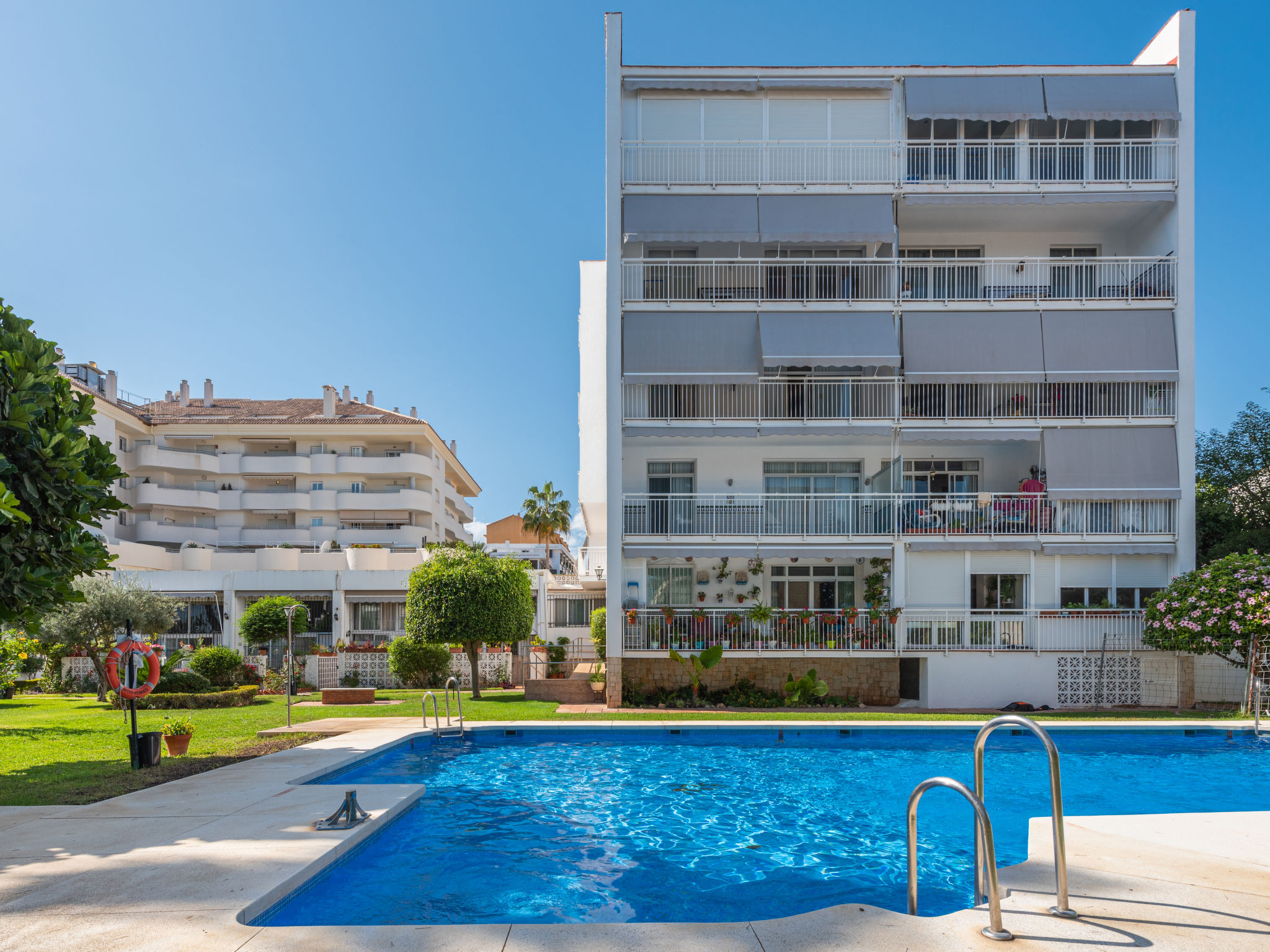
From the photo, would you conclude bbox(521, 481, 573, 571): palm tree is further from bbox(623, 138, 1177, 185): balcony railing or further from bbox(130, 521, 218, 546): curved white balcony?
bbox(623, 138, 1177, 185): balcony railing

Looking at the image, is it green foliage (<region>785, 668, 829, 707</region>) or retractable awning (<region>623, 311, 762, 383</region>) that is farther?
retractable awning (<region>623, 311, 762, 383</region>)

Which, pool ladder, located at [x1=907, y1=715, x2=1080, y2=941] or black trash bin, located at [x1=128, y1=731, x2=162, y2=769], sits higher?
pool ladder, located at [x1=907, y1=715, x2=1080, y2=941]

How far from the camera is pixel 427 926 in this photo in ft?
16.4

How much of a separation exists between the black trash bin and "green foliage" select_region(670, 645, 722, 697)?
36.2ft

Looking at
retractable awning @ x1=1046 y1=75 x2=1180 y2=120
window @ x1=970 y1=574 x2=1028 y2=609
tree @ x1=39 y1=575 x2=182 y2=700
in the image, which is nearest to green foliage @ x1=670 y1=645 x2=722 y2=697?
window @ x1=970 y1=574 x2=1028 y2=609

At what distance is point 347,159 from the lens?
19516 millimetres

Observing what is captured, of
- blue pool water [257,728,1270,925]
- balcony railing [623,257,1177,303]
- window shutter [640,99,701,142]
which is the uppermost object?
window shutter [640,99,701,142]

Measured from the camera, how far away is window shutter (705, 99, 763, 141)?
21.4 meters

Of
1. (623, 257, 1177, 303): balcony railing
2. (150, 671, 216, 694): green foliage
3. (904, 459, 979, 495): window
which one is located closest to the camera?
(150, 671, 216, 694): green foliage

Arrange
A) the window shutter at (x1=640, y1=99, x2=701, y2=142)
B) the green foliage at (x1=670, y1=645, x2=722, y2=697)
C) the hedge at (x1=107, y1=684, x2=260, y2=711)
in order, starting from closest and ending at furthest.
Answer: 1. the hedge at (x1=107, y1=684, x2=260, y2=711)
2. the green foliage at (x1=670, y1=645, x2=722, y2=697)
3. the window shutter at (x1=640, y1=99, x2=701, y2=142)

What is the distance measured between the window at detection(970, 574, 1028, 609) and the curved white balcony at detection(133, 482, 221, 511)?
124ft

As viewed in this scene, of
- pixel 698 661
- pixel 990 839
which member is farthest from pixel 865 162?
pixel 990 839

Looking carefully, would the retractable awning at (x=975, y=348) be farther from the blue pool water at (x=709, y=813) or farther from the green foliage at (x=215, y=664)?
the green foliage at (x=215, y=664)

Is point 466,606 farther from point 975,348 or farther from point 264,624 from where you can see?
point 975,348
